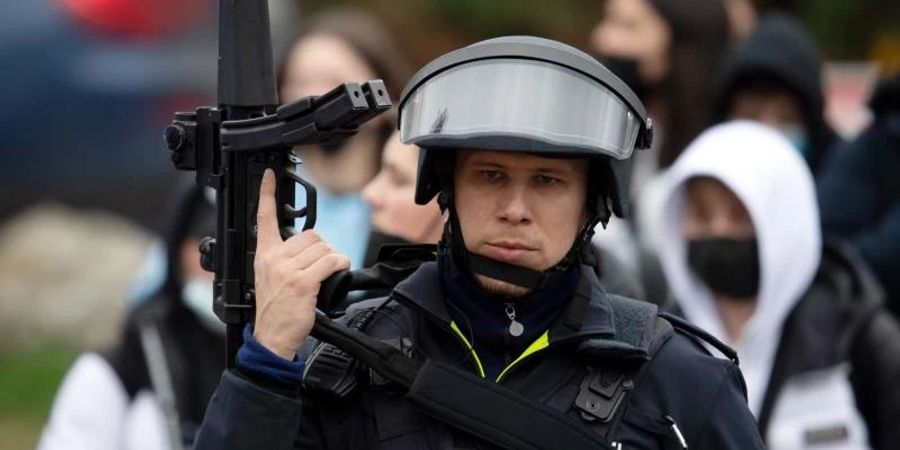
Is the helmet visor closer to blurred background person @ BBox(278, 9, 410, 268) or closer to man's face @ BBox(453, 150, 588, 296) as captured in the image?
man's face @ BBox(453, 150, 588, 296)

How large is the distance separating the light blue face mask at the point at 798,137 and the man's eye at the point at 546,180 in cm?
397

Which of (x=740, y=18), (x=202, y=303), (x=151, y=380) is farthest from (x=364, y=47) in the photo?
(x=740, y=18)

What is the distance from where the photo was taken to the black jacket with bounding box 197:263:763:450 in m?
3.96

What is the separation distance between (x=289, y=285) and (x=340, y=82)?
10.3ft

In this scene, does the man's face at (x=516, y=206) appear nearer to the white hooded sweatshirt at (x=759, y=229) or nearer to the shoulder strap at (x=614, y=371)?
the shoulder strap at (x=614, y=371)

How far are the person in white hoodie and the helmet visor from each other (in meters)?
2.07

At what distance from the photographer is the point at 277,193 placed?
13.3 feet

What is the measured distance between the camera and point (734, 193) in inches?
255

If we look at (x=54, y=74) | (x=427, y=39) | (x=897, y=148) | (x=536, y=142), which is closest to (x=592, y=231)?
(x=536, y=142)

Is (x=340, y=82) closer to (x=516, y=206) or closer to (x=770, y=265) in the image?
(x=770, y=265)

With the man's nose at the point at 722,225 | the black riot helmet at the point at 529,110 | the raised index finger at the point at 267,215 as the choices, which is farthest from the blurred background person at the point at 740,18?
the raised index finger at the point at 267,215

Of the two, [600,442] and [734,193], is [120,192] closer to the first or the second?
[734,193]

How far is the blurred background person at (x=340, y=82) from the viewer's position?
6.91m

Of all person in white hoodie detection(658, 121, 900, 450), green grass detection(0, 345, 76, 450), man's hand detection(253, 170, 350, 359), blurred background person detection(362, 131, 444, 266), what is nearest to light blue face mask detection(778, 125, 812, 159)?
person in white hoodie detection(658, 121, 900, 450)
